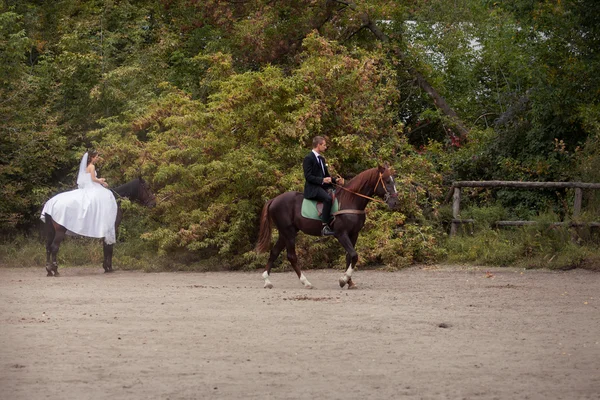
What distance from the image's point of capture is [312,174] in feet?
52.3

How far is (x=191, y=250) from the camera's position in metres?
21.0

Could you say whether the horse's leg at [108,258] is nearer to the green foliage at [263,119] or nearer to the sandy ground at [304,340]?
the green foliage at [263,119]

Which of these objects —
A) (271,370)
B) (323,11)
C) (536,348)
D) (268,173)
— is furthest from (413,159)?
(271,370)

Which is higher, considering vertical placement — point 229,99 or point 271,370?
point 229,99

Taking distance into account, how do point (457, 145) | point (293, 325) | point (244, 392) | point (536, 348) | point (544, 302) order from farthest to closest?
point (457, 145) → point (544, 302) → point (293, 325) → point (536, 348) → point (244, 392)

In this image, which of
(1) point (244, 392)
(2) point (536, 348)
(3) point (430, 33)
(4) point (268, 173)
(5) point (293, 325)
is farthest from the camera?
(3) point (430, 33)

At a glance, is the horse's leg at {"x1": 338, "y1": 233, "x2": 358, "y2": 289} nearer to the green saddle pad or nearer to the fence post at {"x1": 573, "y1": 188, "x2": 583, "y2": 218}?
the green saddle pad

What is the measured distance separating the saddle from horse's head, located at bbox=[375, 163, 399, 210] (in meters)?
0.75

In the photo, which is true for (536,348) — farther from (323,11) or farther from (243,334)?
(323,11)

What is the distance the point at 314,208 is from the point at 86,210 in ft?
17.3

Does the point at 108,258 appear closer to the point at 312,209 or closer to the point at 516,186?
the point at 312,209

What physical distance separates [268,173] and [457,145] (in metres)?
7.66

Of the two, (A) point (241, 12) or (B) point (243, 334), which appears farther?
(A) point (241, 12)

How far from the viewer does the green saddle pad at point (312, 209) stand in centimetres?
1630
